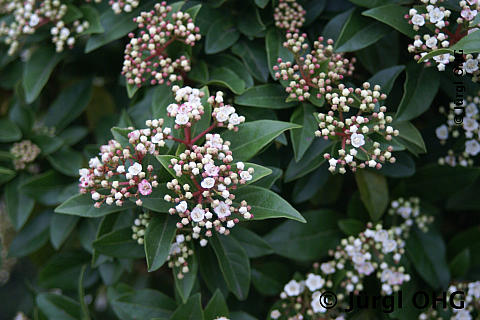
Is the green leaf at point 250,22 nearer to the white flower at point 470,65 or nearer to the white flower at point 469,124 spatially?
the white flower at point 470,65

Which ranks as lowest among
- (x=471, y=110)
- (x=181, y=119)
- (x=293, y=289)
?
(x=293, y=289)

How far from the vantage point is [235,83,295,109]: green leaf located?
2.00 meters

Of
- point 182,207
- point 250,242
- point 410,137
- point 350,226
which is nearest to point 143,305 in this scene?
point 250,242

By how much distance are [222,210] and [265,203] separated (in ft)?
0.50

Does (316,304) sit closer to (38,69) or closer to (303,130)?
(303,130)

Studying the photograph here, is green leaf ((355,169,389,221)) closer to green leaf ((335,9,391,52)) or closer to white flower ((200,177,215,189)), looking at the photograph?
green leaf ((335,9,391,52))

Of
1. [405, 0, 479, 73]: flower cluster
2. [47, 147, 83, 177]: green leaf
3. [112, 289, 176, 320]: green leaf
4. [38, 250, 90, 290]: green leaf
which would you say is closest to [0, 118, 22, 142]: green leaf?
[47, 147, 83, 177]: green leaf

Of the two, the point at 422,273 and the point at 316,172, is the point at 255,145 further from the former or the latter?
the point at 422,273

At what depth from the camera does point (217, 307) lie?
6.63 feet

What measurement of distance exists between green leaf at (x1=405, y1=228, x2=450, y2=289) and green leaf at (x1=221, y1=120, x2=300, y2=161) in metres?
1.03

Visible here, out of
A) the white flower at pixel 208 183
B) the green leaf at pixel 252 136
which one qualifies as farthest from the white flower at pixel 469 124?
the white flower at pixel 208 183

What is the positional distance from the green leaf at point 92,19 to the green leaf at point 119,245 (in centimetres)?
93

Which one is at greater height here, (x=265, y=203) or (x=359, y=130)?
(x=359, y=130)

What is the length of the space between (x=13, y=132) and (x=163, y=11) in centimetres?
113
